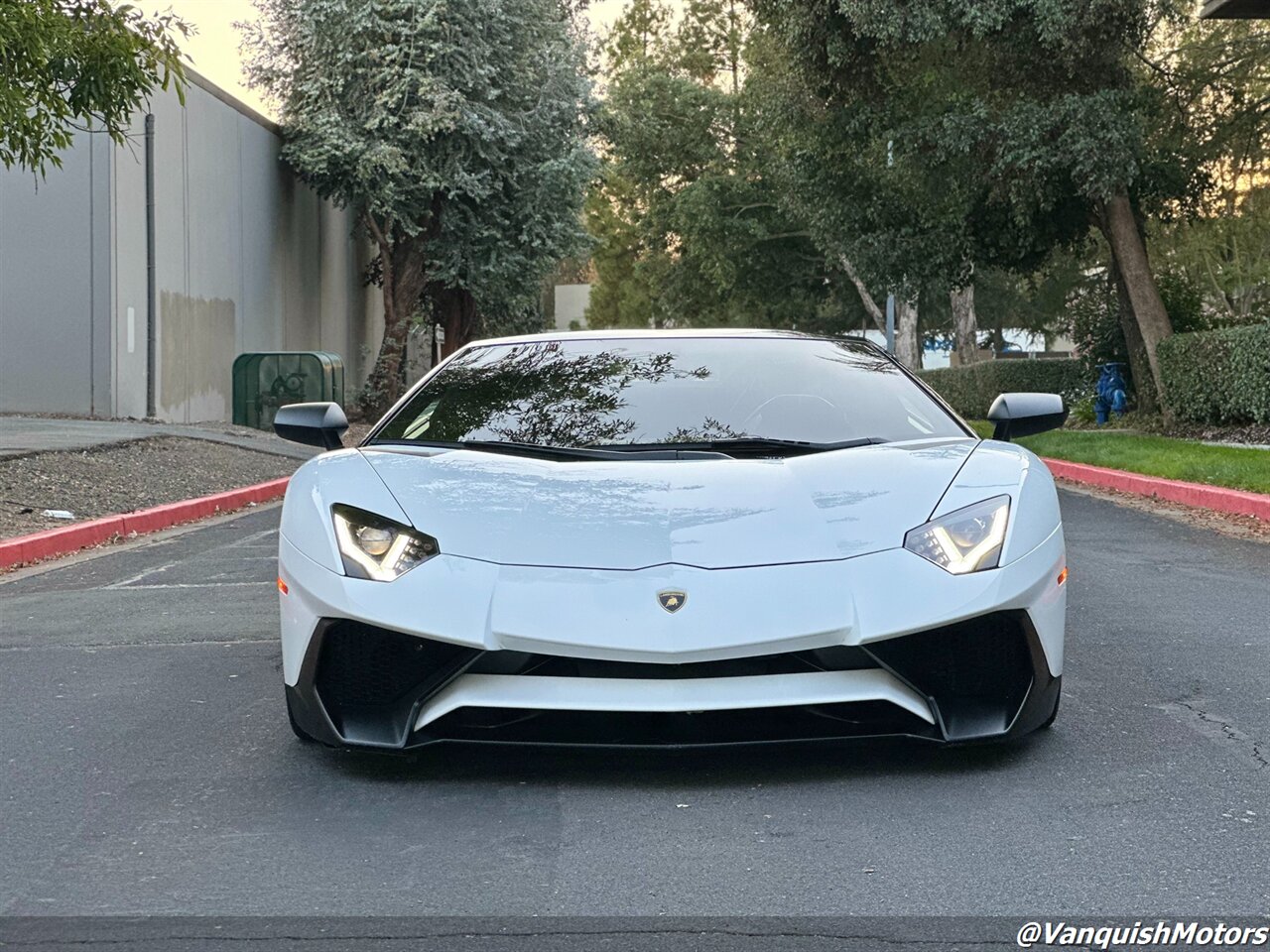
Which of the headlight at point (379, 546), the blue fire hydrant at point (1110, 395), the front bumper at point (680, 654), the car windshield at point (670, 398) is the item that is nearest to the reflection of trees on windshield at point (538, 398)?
the car windshield at point (670, 398)

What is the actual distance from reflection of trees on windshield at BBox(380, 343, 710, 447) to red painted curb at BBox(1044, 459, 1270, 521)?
7.81m

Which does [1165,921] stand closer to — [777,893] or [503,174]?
[777,893]

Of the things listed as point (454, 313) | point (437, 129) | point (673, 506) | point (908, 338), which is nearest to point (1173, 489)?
point (673, 506)

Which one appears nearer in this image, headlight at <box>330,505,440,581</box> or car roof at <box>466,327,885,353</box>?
headlight at <box>330,505,440,581</box>

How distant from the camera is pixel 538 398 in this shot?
5.02m

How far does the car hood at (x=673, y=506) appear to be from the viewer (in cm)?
384

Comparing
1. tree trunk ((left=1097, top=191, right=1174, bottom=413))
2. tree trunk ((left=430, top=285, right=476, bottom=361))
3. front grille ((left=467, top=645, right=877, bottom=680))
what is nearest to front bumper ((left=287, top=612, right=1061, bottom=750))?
front grille ((left=467, top=645, right=877, bottom=680))

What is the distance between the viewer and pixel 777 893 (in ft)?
10.2

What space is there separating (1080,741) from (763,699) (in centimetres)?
120

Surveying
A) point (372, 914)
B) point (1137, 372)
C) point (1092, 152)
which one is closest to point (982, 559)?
point (372, 914)

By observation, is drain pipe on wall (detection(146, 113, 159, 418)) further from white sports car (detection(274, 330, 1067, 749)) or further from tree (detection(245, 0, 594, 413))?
white sports car (detection(274, 330, 1067, 749))

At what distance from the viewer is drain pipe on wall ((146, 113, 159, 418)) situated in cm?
2384

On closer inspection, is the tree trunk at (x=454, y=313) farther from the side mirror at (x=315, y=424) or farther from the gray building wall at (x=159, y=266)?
the side mirror at (x=315, y=424)

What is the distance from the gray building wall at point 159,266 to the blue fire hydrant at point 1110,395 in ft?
52.6
